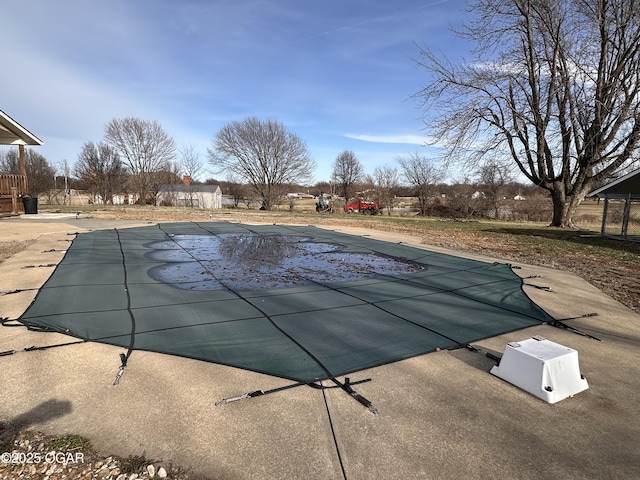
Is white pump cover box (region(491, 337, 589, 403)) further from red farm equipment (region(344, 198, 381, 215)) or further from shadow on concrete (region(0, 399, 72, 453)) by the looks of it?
red farm equipment (region(344, 198, 381, 215))

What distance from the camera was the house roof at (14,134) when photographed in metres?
12.8

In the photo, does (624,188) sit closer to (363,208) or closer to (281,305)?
(281,305)

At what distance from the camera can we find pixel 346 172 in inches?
1758

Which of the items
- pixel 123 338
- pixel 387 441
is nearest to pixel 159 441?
pixel 387 441

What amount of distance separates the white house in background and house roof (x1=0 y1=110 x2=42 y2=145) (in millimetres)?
18125

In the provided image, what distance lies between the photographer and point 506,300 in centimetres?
454

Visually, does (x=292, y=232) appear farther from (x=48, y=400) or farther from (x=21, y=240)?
(x=48, y=400)

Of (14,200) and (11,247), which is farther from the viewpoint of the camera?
(14,200)

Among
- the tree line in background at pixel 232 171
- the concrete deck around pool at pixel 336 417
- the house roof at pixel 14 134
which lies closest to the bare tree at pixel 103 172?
the tree line in background at pixel 232 171

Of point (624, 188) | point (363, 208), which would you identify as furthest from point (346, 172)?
point (624, 188)

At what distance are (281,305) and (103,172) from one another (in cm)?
3681

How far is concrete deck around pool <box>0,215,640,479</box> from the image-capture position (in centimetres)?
176

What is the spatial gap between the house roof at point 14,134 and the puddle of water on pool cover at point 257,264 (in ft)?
30.6

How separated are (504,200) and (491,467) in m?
30.9
